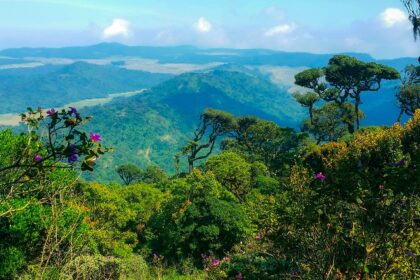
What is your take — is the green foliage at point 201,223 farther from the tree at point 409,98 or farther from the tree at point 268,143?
the tree at point 409,98

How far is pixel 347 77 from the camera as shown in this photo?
51688mm

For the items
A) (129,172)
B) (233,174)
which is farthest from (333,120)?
(129,172)

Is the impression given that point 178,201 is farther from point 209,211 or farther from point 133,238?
point 133,238

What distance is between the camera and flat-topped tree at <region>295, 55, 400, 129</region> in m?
50.3

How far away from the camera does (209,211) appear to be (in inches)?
989

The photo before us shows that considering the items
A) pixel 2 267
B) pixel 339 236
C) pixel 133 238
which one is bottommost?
pixel 133 238

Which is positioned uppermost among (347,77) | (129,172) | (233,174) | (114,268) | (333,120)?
(347,77)

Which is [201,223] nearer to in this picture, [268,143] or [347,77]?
[268,143]

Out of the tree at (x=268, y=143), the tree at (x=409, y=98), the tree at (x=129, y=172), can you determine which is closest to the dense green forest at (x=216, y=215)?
the tree at (x=268, y=143)

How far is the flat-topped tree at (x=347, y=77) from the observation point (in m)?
50.3

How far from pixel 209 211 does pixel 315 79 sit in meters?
32.3

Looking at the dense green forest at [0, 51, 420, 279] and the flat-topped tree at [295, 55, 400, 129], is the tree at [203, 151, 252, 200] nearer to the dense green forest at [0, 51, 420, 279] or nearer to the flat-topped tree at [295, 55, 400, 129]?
the dense green forest at [0, 51, 420, 279]

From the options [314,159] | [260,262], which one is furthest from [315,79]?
[260,262]

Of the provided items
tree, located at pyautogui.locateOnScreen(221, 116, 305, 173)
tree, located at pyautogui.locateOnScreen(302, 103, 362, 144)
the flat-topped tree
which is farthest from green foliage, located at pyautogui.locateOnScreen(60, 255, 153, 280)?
the flat-topped tree
